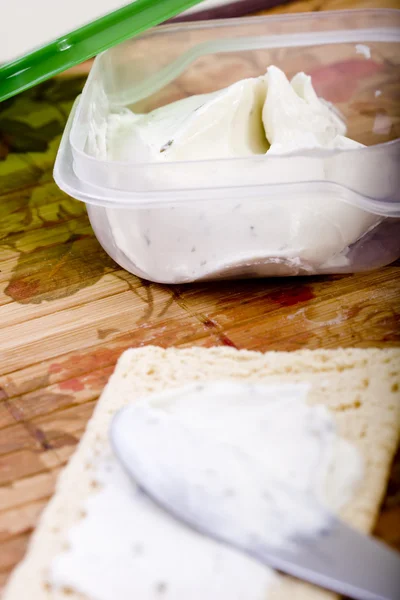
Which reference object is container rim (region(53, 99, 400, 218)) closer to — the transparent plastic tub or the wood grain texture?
the transparent plastic tub

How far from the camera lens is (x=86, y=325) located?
857mm

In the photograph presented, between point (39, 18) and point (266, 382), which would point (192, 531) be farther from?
point (39, 18)

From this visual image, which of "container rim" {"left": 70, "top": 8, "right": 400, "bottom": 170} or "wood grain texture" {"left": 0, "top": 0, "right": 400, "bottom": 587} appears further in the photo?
"container rim" {"left": 70, "top": 8, "right": 400, "bottom": 170}

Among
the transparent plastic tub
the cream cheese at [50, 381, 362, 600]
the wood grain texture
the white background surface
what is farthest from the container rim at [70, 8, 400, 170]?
the white background surface

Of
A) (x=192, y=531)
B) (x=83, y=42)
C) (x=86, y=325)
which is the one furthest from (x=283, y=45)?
(x=192, y=531)

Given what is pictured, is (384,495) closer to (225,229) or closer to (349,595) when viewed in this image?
(349,595)

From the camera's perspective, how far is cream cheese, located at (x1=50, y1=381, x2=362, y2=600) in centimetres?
50

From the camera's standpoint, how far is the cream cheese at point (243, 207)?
793 mm

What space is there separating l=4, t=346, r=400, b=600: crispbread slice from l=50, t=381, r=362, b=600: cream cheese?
0.04 ft

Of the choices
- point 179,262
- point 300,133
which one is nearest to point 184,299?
point 179,262

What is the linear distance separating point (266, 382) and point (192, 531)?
0.20 metres

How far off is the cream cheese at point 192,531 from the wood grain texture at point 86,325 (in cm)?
6

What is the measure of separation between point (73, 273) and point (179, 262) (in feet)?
0.67

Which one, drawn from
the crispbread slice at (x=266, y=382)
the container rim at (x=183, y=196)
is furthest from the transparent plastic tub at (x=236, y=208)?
the crispbread slice at (x=266, y=382)
